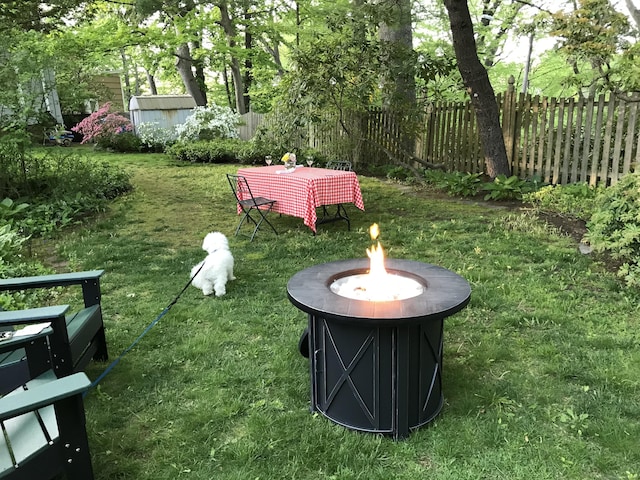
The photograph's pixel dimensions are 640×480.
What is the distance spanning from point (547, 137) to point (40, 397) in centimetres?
851

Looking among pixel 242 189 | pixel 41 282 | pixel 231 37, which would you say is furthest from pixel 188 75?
pixel 41 282

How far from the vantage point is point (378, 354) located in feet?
7.54

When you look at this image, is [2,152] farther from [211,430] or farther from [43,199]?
[211,430]

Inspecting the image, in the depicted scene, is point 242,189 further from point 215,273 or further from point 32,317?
point 32,317

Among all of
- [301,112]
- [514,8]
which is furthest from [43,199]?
[514,8]

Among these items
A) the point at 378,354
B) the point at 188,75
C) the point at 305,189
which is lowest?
the point at 378,354

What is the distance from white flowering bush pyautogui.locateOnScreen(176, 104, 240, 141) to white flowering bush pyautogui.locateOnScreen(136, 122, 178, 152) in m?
0.63

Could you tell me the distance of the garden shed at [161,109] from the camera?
693 inches

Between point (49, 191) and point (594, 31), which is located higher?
point (594, 31)

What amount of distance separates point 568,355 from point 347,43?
6259 millimetres

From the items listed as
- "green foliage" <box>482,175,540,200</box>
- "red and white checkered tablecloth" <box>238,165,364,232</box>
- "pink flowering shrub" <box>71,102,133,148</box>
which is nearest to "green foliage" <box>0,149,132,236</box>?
"red and white checkered tablecloth" <box>238,165,364,232</box>

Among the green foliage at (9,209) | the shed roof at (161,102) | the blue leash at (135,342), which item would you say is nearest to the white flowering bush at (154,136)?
the shed roof at (161,102)

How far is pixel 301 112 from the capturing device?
7508mm

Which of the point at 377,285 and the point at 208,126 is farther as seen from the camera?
the point at 208,126
